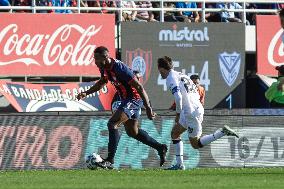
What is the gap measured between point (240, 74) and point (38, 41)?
570 cm

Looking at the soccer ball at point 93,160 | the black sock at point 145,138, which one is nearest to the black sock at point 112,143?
the soccer ball at point 93,160

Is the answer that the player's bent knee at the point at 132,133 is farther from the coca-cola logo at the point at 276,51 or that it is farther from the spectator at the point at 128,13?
the coca-cola logo at the point at 276,51

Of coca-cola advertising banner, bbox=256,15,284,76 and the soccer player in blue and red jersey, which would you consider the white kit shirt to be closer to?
the soccer player in blue and red jersey

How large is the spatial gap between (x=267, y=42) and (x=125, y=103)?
11.7m

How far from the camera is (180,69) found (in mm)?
29406

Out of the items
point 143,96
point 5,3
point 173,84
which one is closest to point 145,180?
point 143,96

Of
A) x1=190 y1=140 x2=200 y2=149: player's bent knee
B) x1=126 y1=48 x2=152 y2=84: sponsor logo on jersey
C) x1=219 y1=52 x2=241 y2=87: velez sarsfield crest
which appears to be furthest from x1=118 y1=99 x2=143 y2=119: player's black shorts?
x1=219 y1=52 x2=241 y2=87: velez sarsfield crest

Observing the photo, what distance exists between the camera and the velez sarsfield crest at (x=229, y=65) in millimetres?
29781

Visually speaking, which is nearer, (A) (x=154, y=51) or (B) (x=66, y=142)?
(B) (x=66, y=142)

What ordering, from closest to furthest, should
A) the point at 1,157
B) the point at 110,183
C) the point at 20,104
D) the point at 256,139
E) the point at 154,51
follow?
the point at 110,183 → the point at 1,157 → the point at 256,139 → the point at 20,104 → the point at 154,51

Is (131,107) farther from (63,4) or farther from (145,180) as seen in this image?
(63,4)

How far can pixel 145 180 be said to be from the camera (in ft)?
52.3

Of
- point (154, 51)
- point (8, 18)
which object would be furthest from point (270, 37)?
point (8, 18)

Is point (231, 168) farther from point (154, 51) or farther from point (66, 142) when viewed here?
point (154, 51)
